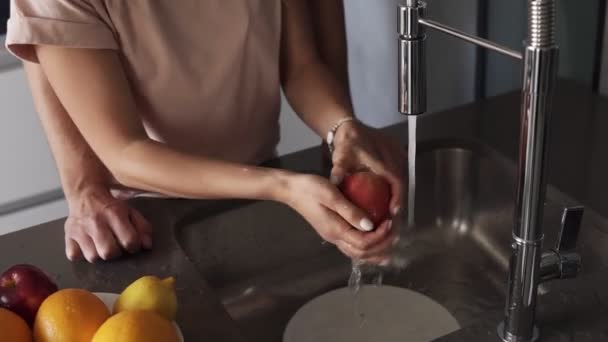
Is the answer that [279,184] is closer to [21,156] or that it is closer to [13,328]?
[13,328]

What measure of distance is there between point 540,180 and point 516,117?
0.62 meters

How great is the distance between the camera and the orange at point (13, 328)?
27.0 inches

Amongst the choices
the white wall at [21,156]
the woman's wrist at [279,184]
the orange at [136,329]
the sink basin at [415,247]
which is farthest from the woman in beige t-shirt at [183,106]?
the white wall at [21,156]

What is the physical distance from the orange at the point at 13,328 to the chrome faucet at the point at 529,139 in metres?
0.39

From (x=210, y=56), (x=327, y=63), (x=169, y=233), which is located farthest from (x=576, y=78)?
(x=169, y=233)

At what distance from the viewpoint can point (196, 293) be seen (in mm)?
834

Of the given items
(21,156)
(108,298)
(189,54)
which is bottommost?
(21,156)

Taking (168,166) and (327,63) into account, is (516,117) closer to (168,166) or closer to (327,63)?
(327,63)

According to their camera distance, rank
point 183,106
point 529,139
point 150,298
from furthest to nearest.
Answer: point 183,106 → point 150,298 → point 529,139

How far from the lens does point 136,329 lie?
66cm

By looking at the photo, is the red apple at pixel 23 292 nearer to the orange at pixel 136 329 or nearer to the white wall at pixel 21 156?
the orange at pixel 136 329

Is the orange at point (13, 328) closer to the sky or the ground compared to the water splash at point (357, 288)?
closer to the sky

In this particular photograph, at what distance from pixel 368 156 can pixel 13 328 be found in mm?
440

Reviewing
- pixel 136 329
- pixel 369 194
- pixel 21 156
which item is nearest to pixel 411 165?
pixel 369 194
